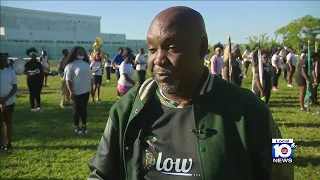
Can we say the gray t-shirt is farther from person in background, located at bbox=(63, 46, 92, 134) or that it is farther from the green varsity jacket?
person in background, located at bbox=(63, 46, 92, 134)

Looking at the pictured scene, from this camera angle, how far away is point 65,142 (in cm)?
745

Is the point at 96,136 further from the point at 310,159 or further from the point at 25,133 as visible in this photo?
the point at 310,159

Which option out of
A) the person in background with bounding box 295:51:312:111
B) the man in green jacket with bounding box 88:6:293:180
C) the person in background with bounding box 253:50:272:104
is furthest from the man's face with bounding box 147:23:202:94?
the person in background with bounding box 295:51:312:111

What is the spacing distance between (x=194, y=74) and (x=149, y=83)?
300 millimetres

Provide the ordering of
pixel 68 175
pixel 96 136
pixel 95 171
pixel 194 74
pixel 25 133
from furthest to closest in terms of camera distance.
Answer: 1. pixel 25 133
2. pixel 96 136
3. pixel 68 175
4. pixel 95 171
5. pixel 194 74

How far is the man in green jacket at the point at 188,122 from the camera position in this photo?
→ 1.55 meters

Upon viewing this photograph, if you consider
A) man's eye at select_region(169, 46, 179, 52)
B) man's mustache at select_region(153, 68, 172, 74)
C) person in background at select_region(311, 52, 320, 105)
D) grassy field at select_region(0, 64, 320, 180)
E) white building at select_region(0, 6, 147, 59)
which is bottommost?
grassy field at select_region(0, 64, 320, 180)

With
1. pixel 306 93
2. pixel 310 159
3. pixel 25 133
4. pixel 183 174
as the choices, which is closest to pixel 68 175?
pixel 25 133

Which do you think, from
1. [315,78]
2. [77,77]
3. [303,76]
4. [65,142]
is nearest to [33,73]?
[77,77]

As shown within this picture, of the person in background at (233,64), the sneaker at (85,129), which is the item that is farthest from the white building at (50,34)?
the person in background at (233,64)

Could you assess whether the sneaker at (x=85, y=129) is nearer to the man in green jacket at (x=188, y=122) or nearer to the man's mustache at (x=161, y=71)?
the man in green jacket at (x=188, y=122)

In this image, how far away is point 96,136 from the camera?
779 centimetres

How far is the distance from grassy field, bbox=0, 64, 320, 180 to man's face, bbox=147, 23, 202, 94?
4095 mm

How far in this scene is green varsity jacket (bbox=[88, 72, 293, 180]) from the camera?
1536 mm
